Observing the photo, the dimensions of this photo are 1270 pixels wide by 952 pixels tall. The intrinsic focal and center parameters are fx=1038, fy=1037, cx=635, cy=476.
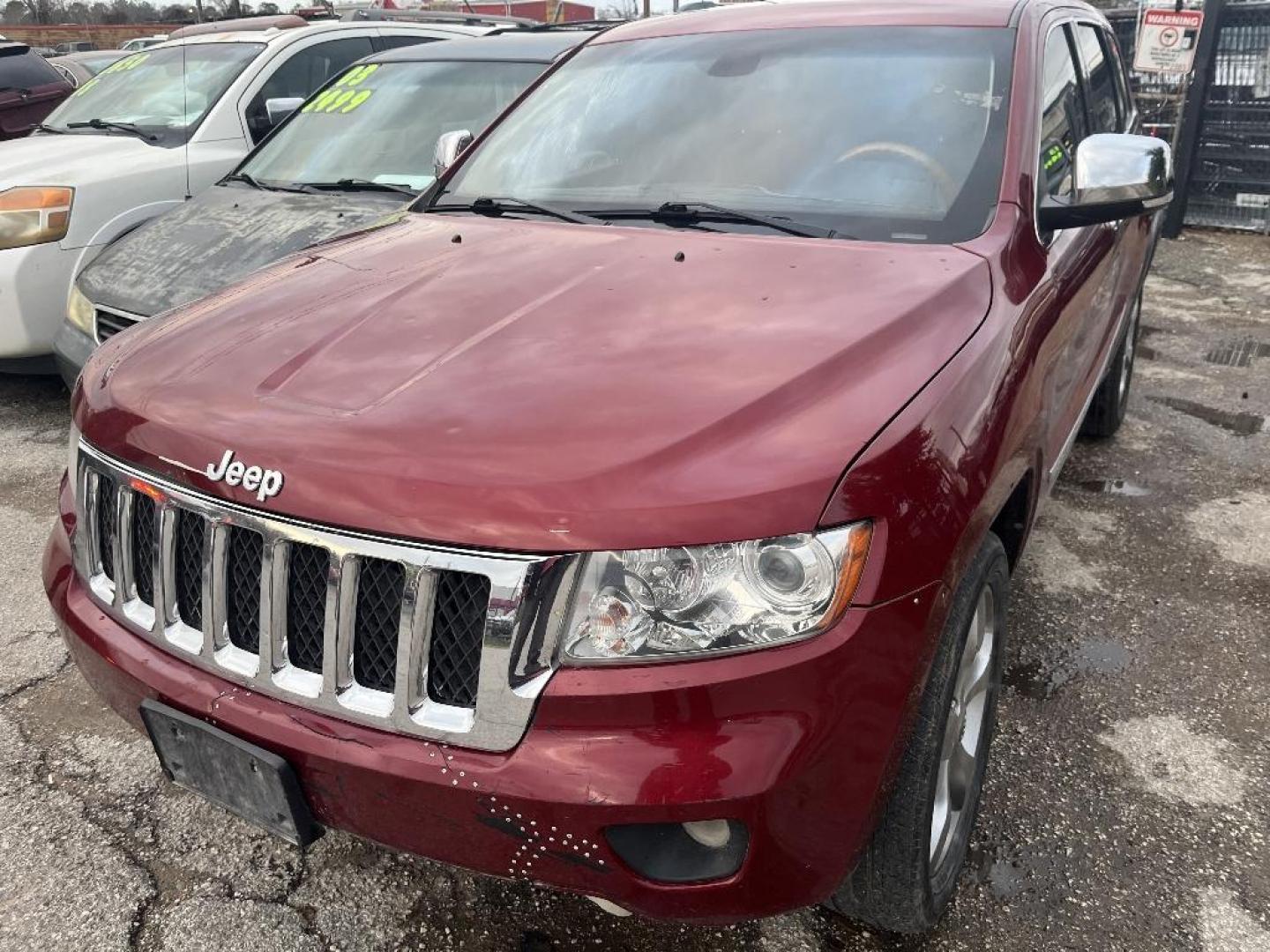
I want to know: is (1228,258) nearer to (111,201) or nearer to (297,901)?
(111,201)

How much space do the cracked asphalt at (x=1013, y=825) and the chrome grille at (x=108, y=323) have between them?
893 millimetres

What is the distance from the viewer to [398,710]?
1.53 metres

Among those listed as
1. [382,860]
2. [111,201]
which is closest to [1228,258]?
[111,201]

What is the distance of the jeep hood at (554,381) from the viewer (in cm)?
147

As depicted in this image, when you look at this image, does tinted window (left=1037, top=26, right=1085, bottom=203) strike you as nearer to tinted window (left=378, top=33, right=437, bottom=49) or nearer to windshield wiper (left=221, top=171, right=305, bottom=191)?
windshield wiper (left=221, top=171, right=305, bottom=191)

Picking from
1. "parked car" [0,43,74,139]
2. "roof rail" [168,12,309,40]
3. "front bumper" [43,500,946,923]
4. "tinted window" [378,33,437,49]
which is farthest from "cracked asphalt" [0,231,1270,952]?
"parked car" [0,43,74,139]

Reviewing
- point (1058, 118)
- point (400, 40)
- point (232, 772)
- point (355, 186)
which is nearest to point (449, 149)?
point (355, 186)

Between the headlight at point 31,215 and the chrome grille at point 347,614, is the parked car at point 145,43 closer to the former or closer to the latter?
the headlight at point 31,215

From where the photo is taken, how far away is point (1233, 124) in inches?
356

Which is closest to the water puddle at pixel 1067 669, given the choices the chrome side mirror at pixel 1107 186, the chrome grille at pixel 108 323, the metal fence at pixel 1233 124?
the chrome side mirror at pixel 1107 186

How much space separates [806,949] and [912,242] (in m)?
1.44

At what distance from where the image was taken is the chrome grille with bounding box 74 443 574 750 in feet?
4.81

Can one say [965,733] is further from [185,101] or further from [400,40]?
[400,40]

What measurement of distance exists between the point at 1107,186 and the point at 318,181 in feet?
11.1
